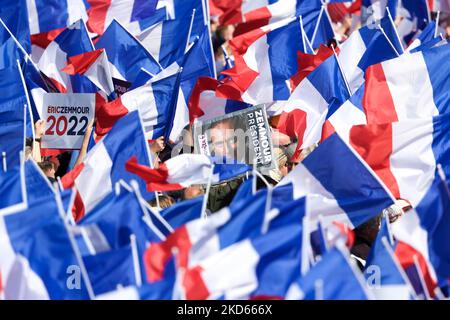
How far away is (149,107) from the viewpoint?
9.55m

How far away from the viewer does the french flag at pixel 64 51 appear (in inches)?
427

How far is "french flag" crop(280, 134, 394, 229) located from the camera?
7156 mm

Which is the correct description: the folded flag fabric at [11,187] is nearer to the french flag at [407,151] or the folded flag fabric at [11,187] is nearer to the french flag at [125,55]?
the french flag at [407,151]

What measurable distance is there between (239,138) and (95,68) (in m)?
2.18

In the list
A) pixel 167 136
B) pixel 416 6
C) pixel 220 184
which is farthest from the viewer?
pixel 416 6

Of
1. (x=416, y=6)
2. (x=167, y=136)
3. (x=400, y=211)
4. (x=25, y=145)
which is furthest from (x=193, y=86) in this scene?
(x=416, y=6)

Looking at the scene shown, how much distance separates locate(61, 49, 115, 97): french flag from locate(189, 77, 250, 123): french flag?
0.85 meters

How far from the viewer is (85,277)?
603 centimetres

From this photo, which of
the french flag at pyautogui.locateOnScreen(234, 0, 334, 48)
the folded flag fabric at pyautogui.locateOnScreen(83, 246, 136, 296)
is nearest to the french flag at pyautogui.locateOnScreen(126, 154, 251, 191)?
the folded flag fabric at pyautogui.locateOnScreen(83, 246, 136, 296)

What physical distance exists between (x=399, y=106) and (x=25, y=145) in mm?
2942

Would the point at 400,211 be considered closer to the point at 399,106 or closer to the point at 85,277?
the point at 399,106

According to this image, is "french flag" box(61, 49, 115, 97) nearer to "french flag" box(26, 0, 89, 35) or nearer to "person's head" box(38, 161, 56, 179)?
"french flag" box(26, 0, 89, 35)

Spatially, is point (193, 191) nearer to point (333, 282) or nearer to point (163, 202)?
point (163, 202)

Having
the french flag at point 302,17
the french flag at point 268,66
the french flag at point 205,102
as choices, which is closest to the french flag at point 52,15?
the french flag at point 302,17
